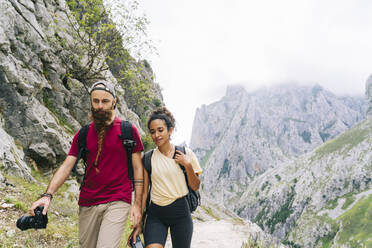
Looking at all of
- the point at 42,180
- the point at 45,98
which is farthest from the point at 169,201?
the point at 45,98

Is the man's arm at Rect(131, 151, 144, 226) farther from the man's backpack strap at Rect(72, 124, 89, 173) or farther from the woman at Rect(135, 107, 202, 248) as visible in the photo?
the man's backpack strap at Rect(72, 124, 89, 173)

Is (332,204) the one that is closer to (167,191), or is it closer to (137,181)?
(167,191)

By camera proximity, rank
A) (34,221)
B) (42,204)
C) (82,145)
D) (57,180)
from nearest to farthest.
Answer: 1. (34,221)
2. (42,204)
3. (57,180)
4. (82,145)

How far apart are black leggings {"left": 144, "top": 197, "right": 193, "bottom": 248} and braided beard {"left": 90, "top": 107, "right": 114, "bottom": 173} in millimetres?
1398

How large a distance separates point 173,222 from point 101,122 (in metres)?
2.32

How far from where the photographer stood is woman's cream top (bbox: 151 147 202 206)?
444 centimetres

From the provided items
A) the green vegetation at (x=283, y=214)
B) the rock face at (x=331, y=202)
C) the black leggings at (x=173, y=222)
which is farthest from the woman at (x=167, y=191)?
the green vegetation at (x=283, y=214)

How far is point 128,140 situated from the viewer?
4.12m

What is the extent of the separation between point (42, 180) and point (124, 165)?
34.8 ft

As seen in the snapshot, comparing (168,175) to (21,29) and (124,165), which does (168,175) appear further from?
(21,29)

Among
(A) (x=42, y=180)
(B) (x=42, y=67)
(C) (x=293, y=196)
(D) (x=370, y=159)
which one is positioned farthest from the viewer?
(C) (x=293, y=196)

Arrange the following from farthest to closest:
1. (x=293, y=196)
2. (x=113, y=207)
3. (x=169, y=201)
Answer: (x=293, y=196) < (x=169, y=201) < (x=113, y=207)

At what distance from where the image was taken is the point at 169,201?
4414 mm

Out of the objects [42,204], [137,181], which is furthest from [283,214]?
[42,204]
